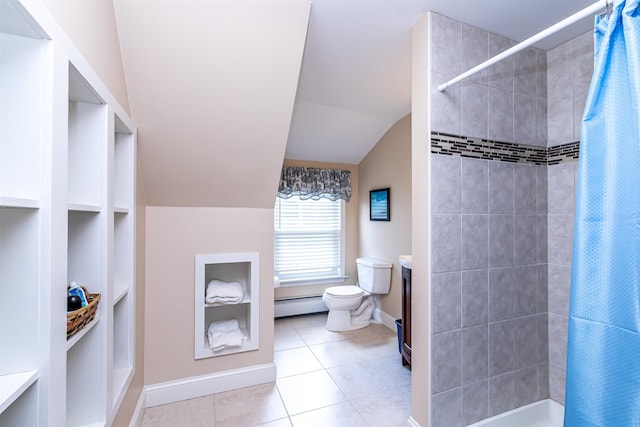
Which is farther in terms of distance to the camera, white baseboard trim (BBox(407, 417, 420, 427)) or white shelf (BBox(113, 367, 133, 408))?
white baseboard trim (BBox(407, 417, 420, 427))

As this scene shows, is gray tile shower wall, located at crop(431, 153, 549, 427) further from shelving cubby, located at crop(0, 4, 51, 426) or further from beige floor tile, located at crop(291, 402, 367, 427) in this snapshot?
shelving cubby, located at crop(0, 4, 51, 426)

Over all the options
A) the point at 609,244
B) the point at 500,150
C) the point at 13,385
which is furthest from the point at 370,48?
the point at 13,385

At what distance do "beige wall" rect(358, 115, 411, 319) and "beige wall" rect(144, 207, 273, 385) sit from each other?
1.61 metres

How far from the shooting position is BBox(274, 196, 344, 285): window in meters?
3.53

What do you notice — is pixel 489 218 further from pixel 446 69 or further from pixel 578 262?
pixel 446 69

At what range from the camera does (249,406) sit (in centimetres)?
181

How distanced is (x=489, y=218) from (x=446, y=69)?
2.91 feet

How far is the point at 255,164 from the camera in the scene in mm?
1876

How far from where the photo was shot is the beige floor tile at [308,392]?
1819 mm

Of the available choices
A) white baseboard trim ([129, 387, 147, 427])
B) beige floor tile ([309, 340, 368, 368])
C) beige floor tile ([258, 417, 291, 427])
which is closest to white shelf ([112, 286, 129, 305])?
white baseboard trim ([129, 387, 147, 427])

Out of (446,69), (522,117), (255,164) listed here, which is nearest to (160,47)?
(255,164)

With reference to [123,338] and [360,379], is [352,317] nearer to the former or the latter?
[360,379]

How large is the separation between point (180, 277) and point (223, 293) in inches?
12.3

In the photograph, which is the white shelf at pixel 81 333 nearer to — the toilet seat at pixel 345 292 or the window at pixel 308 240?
the toilet seat at pixel 345 292
